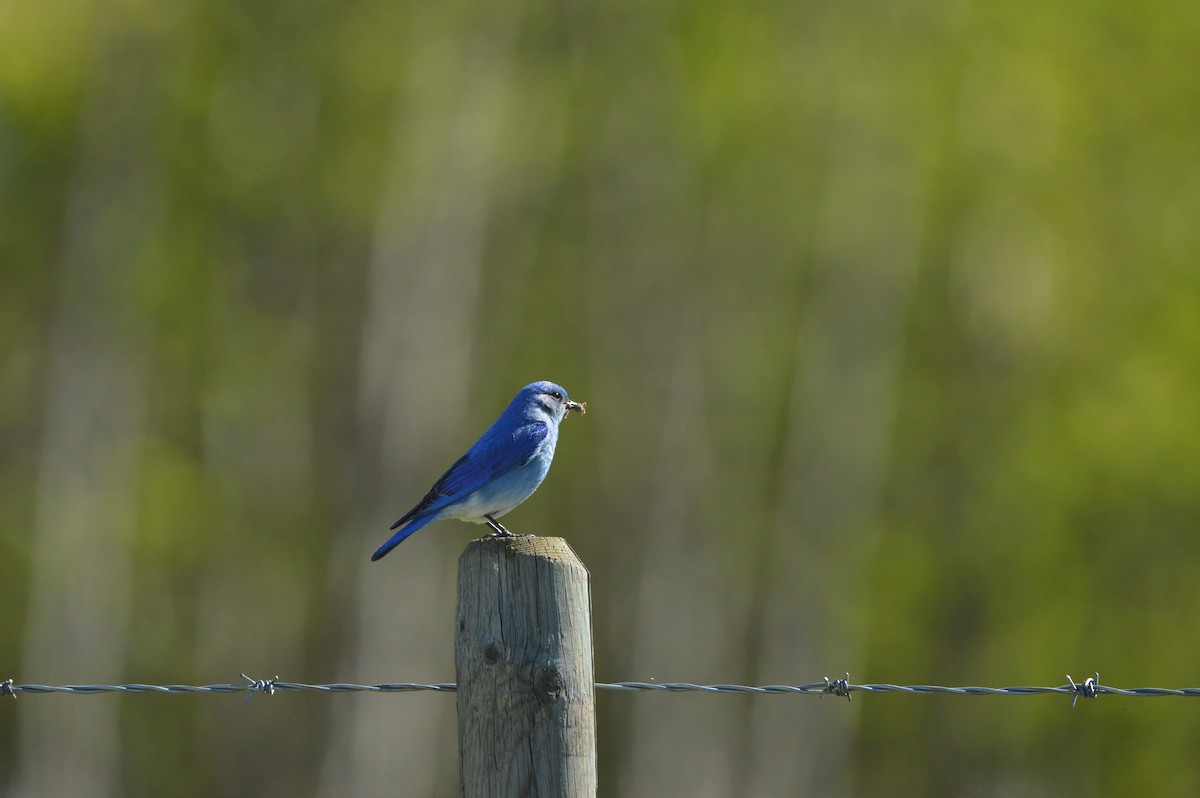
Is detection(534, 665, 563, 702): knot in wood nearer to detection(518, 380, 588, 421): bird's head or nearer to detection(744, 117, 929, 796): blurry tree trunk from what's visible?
detection(518, 380, 588, 421): bird's head

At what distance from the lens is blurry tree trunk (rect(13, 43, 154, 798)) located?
1728 centimetres

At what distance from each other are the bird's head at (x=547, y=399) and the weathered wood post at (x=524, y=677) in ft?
11.9

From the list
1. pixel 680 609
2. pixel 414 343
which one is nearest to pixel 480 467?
pixel 414 343

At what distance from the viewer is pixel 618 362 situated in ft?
69.7

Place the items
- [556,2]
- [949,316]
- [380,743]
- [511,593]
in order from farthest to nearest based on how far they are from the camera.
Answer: [949,316] → [556,2] → [380,743] → [511,593]

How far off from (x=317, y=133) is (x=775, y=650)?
922 cm

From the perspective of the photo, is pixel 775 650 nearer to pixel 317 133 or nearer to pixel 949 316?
pixel 949 316

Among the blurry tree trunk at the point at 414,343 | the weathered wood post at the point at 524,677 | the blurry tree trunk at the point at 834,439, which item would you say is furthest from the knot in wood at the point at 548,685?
the blurry tree trunk at the point at 834,439

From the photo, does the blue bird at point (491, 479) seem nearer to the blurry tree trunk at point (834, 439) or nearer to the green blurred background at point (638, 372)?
the green blurred background at point (638, 372)

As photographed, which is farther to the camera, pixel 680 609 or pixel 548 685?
pixel 680 609

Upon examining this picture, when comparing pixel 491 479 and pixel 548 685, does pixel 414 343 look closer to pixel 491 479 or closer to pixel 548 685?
pixel 491 479

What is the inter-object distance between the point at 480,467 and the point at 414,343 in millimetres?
11808

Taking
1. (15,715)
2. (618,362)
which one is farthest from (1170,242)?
(15,715)

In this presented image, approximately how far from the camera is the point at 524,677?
13.1 feet
